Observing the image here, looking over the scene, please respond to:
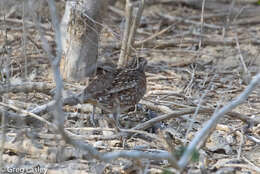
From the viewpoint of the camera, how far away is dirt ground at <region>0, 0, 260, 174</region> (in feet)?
15.0

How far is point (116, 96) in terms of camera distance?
5742 millimetres

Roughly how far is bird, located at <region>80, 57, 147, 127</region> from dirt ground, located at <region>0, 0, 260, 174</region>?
0.86 ft

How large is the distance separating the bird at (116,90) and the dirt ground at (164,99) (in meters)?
0.26

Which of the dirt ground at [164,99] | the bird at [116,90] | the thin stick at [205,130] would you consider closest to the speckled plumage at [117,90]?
the bird at [116,90]

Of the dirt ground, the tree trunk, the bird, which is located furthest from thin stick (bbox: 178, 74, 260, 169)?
the tree trunk

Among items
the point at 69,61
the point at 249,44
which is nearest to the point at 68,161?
the point at 69,61

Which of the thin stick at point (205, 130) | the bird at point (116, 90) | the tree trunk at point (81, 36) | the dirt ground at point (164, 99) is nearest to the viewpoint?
the thin stick at point (205, 130)

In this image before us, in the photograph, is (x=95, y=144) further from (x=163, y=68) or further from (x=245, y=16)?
(x=245, y=16)

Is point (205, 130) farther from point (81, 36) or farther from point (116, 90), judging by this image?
point (81, 36)

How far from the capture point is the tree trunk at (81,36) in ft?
22.1

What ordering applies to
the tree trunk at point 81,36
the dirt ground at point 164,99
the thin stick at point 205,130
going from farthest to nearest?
the tree trunk at point 81,36 < the dirt ground at point 164,99 < the thin stick at point 205,130

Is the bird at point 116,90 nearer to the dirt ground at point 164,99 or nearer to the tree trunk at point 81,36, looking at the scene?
the dirt ground at point 164,99

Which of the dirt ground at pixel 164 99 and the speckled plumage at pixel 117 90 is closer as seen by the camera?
the dirt ground at pixel 164 99

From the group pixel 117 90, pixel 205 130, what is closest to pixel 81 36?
pixel 117 90
